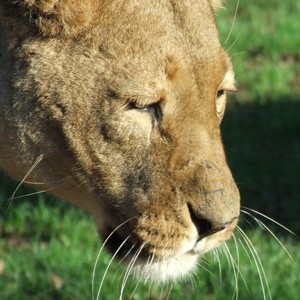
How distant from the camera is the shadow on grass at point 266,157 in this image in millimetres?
5945

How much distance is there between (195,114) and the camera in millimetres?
3242

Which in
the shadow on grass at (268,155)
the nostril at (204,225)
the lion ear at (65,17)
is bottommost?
the shadow on grass at (268,155)

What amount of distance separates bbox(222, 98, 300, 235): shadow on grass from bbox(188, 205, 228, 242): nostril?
2.45 meters

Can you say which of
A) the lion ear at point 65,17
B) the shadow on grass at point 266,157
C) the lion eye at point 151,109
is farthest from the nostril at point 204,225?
the shadow on grass at point 266,157

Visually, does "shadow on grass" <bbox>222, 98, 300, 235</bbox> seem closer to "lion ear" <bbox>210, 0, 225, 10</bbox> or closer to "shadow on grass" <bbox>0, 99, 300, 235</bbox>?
"shadow on grass" <bbox>0, 99, 300, 235</bbox>

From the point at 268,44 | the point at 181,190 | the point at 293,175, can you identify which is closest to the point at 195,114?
the point at 181,190

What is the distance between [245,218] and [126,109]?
2.66 m

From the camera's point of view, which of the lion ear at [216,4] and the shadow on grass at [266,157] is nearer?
the lion ear at [216,4]

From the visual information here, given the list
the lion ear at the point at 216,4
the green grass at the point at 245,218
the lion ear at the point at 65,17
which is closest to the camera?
the lion ear at the point at 65,17

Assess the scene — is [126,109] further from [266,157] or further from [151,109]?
[266,157]

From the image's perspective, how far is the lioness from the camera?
3174 mm

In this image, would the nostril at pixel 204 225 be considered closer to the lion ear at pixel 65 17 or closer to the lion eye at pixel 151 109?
the lion eye at pixel 151 109

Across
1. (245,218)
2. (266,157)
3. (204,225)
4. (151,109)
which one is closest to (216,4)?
(151,109)

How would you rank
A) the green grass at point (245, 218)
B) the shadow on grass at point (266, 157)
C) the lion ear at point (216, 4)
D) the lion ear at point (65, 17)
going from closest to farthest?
the lion ear at point (65, 17) → the lion ear at point (216, 4) → the green grass at point (245, 218) → the shadow on grass at point (266, 157)
